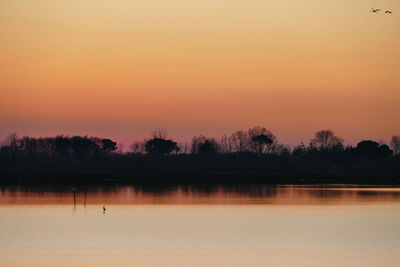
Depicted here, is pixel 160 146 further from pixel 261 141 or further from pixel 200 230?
pixel 200 230

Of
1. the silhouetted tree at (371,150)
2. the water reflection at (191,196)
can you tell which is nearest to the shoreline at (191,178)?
the water reflection at (191,196)

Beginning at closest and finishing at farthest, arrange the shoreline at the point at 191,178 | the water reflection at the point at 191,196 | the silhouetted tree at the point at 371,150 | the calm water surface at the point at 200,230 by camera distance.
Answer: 1. the calm water surface at the point at 200,230
2. the water reflection at the point at 191,196
3. the shoreline at the point at 191,178
4. the silhouetted tree at the point at 371,150

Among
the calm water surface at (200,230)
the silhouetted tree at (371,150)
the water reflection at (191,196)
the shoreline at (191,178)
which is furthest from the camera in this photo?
the silhouetted tree at (371,150)

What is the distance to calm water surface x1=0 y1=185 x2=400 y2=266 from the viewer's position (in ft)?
99.2

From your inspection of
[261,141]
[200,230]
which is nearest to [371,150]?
[261,141]

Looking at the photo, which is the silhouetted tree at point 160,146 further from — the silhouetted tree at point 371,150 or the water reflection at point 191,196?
the water reflection at point 191,196

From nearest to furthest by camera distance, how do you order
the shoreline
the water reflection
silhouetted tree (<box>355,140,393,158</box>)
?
the water reflection < the shoreline < silhouetted tree (<box>355,140,393,158</box>)

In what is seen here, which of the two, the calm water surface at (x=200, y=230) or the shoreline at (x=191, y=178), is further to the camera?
the shoreline at (x=191, y=178)

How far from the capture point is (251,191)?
2894 inches

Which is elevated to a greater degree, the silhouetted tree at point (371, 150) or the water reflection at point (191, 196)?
the silhouetted tree at point (371, 150)

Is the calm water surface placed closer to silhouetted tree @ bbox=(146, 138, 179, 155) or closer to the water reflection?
the water reflection

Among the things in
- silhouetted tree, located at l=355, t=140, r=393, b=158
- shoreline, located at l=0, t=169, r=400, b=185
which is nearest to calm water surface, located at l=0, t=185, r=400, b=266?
shoreline, located at l=0, t=169, r=400, b=185

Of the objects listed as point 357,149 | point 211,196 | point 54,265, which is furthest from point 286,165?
point 54,265

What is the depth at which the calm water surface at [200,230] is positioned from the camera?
30.2 metres
